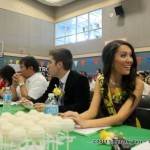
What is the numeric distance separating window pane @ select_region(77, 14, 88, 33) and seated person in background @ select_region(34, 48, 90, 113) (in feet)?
24.8

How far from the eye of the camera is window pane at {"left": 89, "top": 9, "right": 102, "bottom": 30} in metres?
9.15

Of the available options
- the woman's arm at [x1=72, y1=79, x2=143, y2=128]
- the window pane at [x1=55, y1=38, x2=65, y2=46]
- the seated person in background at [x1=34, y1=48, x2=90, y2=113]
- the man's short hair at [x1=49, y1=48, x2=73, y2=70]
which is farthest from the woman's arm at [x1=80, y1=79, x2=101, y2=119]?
the window pane at [x1=55, y1=38, x2=65, y2=46]

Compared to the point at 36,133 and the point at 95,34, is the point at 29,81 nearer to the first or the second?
the point at 36,133

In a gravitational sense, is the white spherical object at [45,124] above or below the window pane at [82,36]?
below

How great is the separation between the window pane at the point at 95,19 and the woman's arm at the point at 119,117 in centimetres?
779

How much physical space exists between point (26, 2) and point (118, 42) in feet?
29.3

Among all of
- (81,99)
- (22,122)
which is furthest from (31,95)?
(22,122)

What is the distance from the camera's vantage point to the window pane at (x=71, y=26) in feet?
33.2

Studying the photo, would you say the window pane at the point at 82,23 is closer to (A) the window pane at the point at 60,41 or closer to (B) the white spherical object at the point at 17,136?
(A) the window pane at the point at 60,41

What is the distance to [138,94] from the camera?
1648mm

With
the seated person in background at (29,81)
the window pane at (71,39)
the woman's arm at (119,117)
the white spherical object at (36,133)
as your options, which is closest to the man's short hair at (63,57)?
the seated person in background at (29,81)

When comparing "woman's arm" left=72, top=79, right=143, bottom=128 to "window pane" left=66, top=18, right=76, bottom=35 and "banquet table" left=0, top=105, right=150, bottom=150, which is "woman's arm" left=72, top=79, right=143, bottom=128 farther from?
"window pane" left=66, top=18, right=76, bottom=35

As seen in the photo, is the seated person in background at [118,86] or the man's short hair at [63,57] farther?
the man's short hair at [63,57]

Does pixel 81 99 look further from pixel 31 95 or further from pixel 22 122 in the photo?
pixel 22 122
